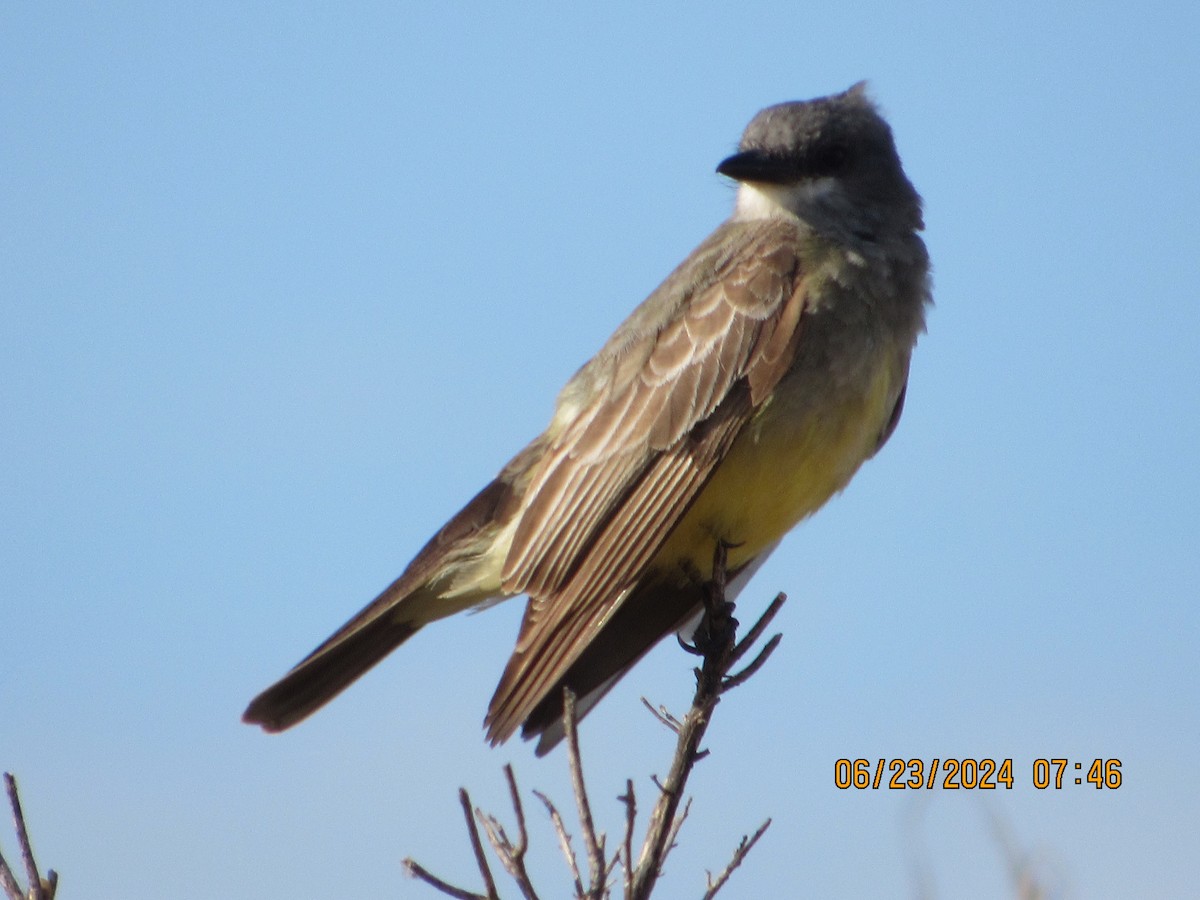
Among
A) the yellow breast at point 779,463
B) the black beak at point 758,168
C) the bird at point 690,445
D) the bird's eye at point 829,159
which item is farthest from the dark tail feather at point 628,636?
the bird's eye at point 829,159

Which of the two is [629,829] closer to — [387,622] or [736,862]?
[736,862]

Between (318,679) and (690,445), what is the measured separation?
1830 mm

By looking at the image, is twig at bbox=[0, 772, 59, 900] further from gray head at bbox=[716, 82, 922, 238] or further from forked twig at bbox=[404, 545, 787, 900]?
gray head at bbox=[716, 82, 922, 238]

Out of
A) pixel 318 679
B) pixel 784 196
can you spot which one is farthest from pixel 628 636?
pixel 784 196

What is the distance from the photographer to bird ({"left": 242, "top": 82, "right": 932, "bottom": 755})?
18.2ft

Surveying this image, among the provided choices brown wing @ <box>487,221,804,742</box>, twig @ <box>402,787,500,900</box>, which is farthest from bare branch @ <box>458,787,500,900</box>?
brown wing @ <box>487,221,804,742</box>

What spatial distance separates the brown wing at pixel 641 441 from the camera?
17.9 feet

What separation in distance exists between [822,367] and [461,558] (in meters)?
1.75

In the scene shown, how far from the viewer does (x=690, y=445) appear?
5648 mm

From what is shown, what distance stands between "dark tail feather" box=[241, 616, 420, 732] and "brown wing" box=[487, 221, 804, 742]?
0.74m

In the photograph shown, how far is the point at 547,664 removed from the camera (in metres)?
5.32

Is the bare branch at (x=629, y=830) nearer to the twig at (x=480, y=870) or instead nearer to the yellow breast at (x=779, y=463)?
the twig at (x=480, y=870)

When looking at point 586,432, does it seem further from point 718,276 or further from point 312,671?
point 312,671

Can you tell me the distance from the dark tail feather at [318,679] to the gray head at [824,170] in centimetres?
247
